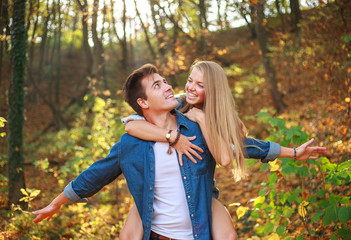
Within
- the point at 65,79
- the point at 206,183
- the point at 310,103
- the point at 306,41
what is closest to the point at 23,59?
the point at 206,183

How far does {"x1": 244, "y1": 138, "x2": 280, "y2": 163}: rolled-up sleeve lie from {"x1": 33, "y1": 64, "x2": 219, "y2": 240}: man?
0.32 metres

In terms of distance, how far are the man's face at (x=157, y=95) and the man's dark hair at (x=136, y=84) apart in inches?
1.3

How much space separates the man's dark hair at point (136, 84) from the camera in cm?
279

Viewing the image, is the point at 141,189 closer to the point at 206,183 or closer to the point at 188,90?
the point at 206,183

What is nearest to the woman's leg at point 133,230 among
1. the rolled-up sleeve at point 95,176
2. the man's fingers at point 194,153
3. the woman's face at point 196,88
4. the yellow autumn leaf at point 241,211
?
the rolled-up sleeve at point 95,176

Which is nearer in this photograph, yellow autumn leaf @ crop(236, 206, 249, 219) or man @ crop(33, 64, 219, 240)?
man @ crop(33, 64, 219, 240)

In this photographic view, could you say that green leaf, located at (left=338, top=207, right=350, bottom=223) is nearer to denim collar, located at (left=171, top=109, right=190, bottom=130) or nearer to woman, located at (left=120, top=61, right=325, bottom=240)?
woman, located at (left=120, top=61, right=325, bottom=240)

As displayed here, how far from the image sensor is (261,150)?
9.12ft

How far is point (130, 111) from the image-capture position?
6512mm

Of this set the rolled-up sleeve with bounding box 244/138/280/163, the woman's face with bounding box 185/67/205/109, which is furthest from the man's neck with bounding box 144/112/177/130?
the rolled-up sleeve with bounding box 244/138/280/163

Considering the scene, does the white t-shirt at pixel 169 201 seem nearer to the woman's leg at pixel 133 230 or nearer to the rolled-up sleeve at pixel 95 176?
the woman's leg at pixel 133 230

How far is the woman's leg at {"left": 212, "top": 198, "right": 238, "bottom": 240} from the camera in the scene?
8.38ft

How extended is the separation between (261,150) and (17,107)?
12.7 feet

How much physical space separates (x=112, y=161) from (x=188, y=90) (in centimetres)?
85
